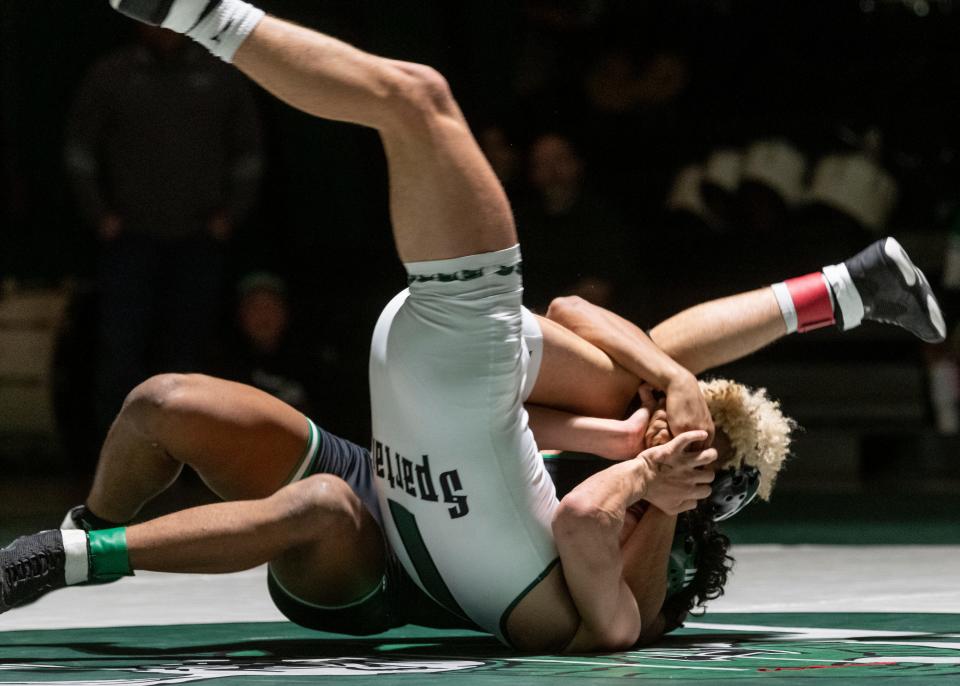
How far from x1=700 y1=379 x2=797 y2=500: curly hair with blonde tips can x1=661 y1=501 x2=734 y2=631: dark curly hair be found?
14 centimetres

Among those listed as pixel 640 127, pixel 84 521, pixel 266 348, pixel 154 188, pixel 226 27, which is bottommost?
pixel 84 521

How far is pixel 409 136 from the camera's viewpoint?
3.18 metres

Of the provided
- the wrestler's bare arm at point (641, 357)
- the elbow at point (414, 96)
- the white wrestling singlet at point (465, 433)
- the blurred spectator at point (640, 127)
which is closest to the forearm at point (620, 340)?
the wrestler's bare arm at point (641, 357)

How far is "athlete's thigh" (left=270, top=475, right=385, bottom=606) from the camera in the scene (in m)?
3.36

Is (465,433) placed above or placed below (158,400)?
below

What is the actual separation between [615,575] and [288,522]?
2.03ft

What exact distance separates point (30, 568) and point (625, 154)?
522 centimetres

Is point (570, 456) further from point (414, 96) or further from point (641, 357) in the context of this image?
point (414, 96)

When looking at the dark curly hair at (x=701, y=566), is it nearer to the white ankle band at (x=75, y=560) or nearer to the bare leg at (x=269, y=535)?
the bare leg at (x=269, y=535)

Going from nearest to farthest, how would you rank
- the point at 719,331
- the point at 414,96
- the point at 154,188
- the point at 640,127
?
the point at 414,96 → the point at 719,331 → the point at 154,188 → the point at 640,127

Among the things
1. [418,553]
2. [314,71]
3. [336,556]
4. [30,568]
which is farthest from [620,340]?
[30,568]

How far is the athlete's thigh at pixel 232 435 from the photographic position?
3469 millimetres

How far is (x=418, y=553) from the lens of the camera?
11.2 ft

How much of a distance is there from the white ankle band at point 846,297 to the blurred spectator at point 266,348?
12.1 ft
